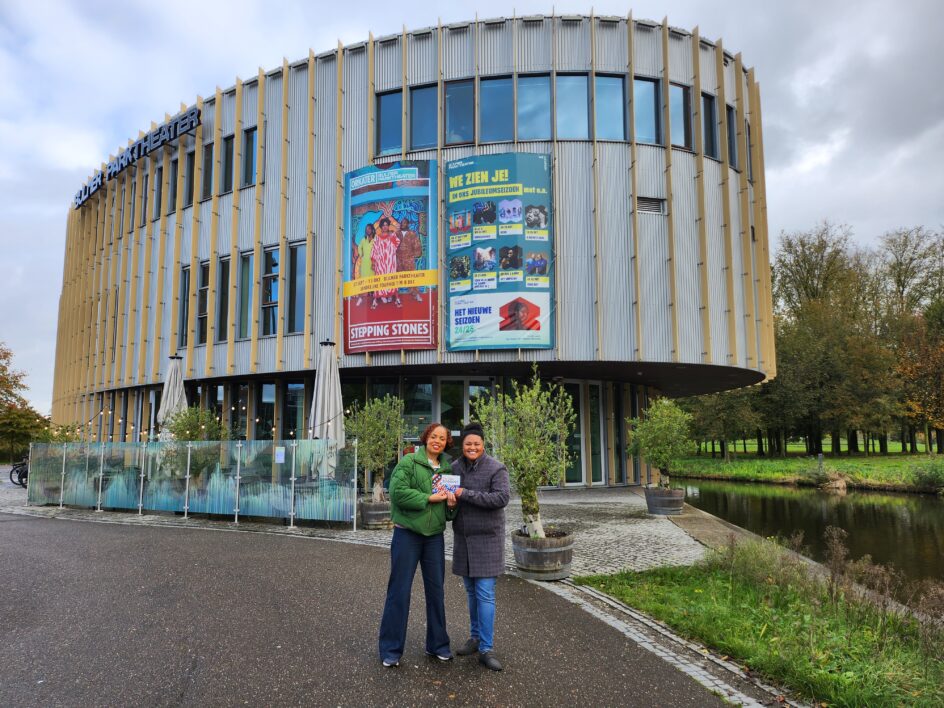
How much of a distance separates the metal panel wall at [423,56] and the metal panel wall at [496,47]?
1268 mm

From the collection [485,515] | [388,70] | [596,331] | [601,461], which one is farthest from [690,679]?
[388,70]

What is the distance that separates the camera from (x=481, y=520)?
196 inches

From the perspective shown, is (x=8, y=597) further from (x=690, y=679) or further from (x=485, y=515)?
(x=690, y=679)

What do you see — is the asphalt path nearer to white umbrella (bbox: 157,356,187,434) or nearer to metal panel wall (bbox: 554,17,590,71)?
white umbrella (bbox: 157,356,187,434)

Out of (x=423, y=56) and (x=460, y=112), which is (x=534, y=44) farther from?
(x=423, y=56)

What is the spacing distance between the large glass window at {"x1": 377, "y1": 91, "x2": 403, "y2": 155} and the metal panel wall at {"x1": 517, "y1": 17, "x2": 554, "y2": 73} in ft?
11.9

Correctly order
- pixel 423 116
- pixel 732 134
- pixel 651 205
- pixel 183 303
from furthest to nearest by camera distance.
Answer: pixel 183 303 < pixel 732 134 < pixel 423 116 < pixel 651 205

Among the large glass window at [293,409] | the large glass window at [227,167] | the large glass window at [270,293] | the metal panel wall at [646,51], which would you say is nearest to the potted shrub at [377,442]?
the large glass window at [270,293]

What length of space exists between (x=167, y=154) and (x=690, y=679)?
24271mm

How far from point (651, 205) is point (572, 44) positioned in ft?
16.2

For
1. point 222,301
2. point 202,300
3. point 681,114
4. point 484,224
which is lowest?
point 222,301

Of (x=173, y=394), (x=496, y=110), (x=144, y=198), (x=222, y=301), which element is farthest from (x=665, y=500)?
(x=144, y=198)

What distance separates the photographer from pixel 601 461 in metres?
21.0

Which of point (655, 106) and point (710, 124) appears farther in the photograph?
point (710, 124)
